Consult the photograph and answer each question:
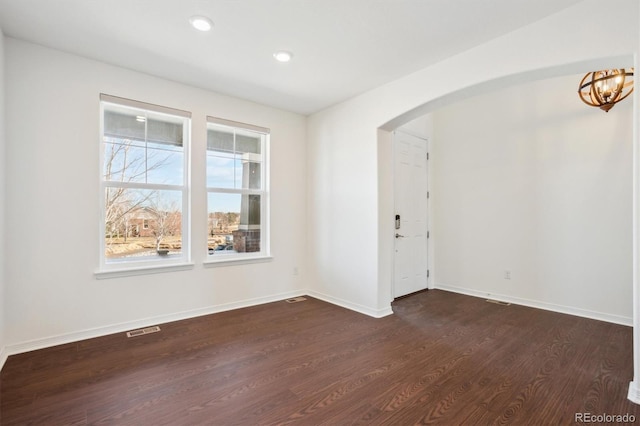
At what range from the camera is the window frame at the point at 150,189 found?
3.12 m

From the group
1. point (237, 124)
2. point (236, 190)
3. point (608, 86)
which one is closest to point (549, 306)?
point (608, 86)

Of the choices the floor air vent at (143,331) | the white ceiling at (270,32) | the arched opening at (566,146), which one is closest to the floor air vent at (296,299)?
the arched opening at (566,146)

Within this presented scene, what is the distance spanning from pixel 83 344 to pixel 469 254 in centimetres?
492

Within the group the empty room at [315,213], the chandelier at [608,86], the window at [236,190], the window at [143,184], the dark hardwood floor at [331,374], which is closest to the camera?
the dark hardwood floor at [331,374]

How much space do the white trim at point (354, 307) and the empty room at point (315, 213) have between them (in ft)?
0.10

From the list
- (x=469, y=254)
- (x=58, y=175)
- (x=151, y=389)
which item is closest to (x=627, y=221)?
(x=469, y=254)

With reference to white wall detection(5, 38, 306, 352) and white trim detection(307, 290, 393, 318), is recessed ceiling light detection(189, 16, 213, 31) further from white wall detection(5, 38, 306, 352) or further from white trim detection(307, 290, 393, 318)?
white trim detection(307, 290, 393, 318)

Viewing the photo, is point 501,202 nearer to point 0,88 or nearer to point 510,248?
point 510,248

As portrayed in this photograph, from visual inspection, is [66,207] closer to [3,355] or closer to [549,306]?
[3,355]

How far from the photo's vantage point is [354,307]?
12.9 feet

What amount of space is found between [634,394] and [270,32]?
369 cm

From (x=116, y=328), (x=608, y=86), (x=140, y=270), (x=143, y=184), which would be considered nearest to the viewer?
(x=608, y=86)

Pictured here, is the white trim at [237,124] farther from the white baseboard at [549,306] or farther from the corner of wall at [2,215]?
the white baseboard at [549,306]

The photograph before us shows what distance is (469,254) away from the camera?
469 centimetres
